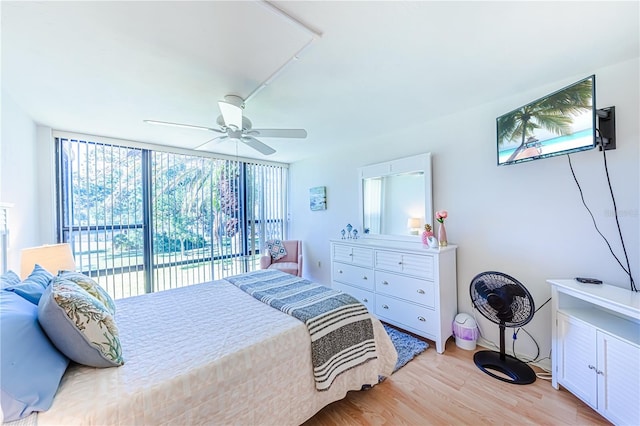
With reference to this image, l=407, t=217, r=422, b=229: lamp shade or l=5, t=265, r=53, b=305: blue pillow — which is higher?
l=407, t=217, r=422, b=229: lamp shade

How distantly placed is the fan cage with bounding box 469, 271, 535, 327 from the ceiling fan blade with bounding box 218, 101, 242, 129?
2.40m

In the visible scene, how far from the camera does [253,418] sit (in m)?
1.26

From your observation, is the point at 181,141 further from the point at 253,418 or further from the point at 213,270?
the point at 253,418

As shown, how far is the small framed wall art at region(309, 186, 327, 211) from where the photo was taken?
420 cm

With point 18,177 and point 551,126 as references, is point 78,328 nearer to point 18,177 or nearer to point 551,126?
point 18,177

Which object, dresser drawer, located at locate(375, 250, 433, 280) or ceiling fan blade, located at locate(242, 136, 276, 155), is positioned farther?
dresser drawer, located at locate(375, 250, 433, 280)

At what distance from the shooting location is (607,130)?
1750 millimetres

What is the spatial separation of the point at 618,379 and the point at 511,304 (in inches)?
24.5

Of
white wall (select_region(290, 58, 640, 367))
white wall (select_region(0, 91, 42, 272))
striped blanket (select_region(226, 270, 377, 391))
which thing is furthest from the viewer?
white wall (select_region(0, 91, 42, 272))

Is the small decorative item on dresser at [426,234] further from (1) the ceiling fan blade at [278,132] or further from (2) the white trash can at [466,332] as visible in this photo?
(1) the ceiling fan blade at [278,132]

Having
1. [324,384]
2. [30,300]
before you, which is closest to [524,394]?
[324,384]

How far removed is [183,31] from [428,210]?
2.67 m

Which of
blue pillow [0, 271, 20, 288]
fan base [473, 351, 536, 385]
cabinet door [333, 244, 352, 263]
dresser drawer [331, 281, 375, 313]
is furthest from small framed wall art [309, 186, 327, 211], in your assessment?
blue pillow [0, 271, 20, 288]

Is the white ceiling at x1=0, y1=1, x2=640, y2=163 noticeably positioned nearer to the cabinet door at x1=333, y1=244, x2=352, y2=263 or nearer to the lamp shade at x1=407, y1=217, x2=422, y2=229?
the lamp shade at x1=407, y1=217, x2=422, y2=229
